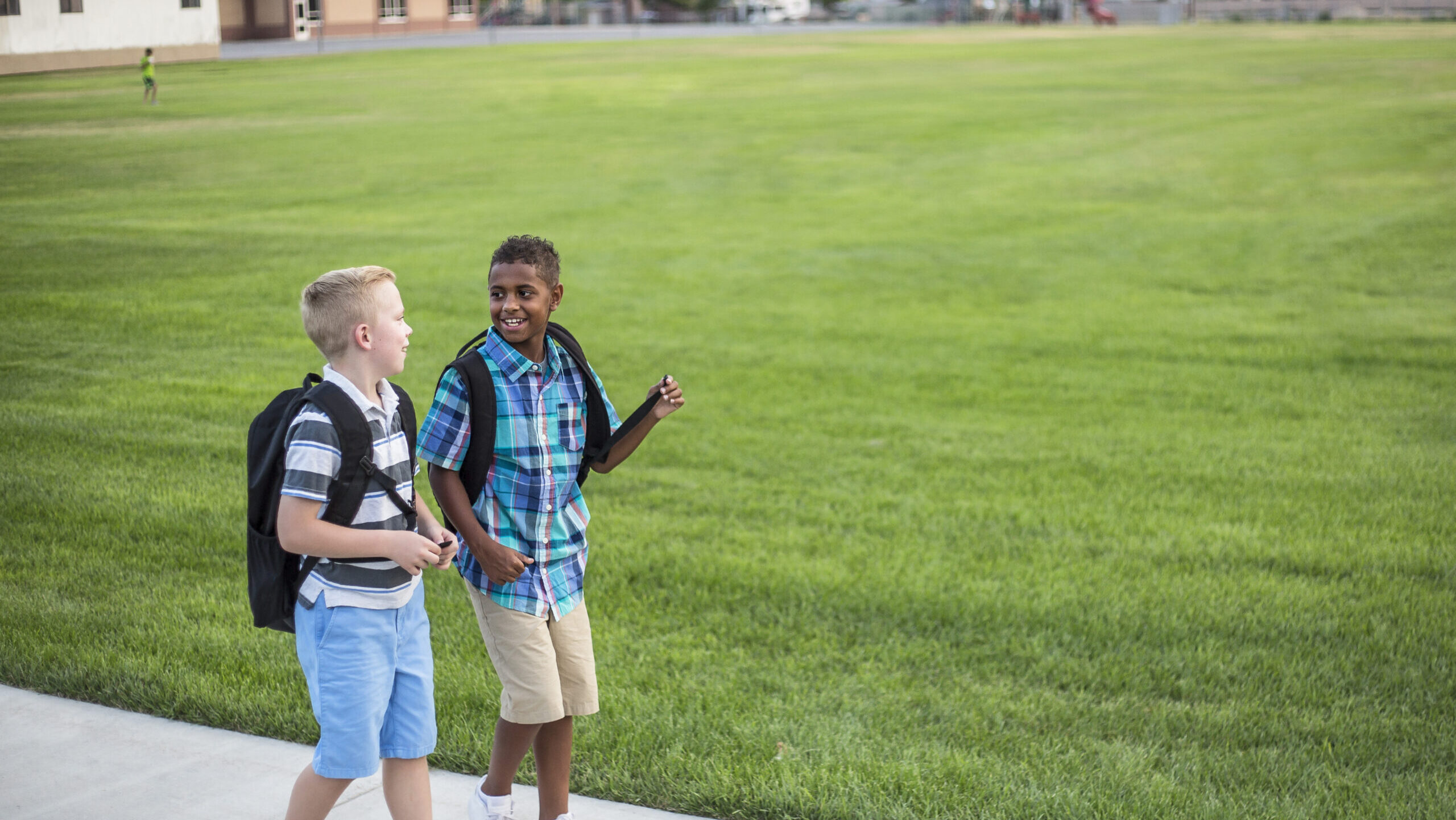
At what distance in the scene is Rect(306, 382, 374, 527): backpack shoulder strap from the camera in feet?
9.25

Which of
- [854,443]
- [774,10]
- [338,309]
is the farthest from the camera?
[774,10]

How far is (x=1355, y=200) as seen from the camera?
58.1 feet

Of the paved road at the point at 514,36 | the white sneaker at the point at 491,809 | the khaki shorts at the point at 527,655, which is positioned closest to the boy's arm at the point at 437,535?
the khaki shorts at the point at 527,655

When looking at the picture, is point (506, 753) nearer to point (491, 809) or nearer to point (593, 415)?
point (491, 809)

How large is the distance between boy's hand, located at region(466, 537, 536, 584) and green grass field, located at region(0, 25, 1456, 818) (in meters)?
1.09

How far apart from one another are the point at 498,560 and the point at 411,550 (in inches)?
12.8

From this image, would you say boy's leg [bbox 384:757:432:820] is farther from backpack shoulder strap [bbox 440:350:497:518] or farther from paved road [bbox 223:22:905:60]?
paved road [bbox 223:22:905:60]

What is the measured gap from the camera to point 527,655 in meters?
3.21

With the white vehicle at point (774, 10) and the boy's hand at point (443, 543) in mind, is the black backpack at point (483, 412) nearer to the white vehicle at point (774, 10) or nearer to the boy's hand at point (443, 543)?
the boy's hand at point (443, 543)

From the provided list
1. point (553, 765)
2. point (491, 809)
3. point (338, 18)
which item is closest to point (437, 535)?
point (553, 765)

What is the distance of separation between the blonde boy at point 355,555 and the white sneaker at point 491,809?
0.56m

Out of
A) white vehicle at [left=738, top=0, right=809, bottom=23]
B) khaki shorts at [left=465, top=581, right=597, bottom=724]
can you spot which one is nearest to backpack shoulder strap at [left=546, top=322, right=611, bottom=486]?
khaki shorts at [left=465, top=581, right=597, bottom=724]

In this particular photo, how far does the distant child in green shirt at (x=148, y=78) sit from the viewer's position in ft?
30.1

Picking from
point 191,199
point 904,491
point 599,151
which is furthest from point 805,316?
point 599,151
